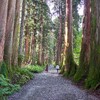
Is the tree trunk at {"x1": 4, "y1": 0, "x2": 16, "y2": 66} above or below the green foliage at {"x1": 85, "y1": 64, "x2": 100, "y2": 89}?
above

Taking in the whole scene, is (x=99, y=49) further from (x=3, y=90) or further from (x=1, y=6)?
(x=3, y=90)

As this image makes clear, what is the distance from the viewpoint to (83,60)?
1720 centimetres

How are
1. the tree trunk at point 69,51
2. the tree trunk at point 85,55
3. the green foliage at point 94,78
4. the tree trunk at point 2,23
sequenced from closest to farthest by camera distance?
the green foliage at point 94,78
the tree trunk at point 2,23
the tree trunk at point 85,55
the tree trunk at point 69,51

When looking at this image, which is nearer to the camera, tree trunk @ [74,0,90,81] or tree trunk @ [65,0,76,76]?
tree trunk @ [74,0,90,81]

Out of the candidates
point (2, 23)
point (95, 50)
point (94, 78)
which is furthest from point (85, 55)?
point (2, 23)

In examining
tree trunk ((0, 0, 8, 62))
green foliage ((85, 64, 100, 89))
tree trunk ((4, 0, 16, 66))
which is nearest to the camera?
green foliage ((85, 64, 100, 89))

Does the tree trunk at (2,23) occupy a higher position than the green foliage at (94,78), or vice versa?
the tree trunk at (2,23)

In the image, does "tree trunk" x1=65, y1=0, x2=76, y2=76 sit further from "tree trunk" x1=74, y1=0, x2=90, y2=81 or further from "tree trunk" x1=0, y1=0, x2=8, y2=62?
"tree trunk" x1=0, y1=0, x2=8, y2=62

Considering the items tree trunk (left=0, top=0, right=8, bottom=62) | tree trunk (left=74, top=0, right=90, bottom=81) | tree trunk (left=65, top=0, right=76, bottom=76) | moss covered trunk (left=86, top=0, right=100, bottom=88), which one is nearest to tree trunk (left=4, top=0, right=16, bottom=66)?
tree trunk (left=0, top=0, right=8, bottom=62)

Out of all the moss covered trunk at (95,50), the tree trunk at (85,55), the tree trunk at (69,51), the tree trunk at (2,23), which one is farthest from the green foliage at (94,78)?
the tree trunk at (69,51)

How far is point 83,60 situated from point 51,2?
24548mm

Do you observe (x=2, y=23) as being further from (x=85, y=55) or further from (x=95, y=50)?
(x=85, y=55)

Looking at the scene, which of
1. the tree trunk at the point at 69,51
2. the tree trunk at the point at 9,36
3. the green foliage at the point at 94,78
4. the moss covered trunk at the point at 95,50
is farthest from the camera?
the tree trunk at the point at 69,51

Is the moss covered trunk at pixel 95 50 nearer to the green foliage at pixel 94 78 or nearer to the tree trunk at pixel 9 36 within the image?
the green foliage at pixel 94 78
